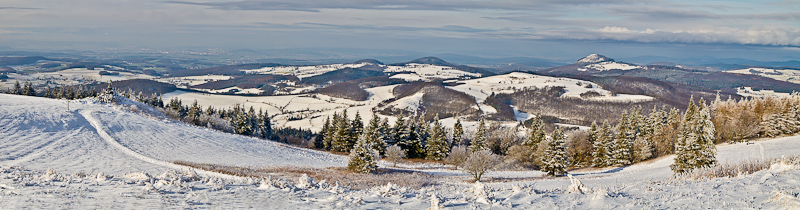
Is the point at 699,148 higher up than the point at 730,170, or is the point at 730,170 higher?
the point at 730,170

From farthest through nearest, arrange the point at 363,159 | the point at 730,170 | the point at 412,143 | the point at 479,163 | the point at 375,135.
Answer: the point at 412,143 → the point at 375,135 → the point at 363,159 → the point at 479,163 → the point at 730,170

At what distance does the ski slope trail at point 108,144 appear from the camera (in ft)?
88.2

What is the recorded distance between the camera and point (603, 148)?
187 feet

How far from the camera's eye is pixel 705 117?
33.1m

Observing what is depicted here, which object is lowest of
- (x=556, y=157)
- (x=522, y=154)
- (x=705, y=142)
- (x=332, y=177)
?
(x=522, y=154)

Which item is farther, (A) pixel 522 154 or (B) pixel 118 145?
(A) pixel 522 154

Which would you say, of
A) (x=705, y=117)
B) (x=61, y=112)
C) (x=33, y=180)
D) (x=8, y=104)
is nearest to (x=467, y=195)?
(x=33, y=180)

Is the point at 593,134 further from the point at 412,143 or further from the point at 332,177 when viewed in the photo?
the point at 332,177

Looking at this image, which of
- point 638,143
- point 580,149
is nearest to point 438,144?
point 580,149

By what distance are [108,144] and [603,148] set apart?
55.3 meters

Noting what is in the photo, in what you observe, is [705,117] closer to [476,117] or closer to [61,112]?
[61,112]

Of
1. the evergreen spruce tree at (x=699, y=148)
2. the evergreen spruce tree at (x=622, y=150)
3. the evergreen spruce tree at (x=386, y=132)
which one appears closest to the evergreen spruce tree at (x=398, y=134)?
the evergreen spruce tree at (x=386, y=132)

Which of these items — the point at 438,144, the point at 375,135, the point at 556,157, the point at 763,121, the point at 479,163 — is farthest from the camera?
the point at 438,144

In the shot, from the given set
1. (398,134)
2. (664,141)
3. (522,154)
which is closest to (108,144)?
(398,134)
